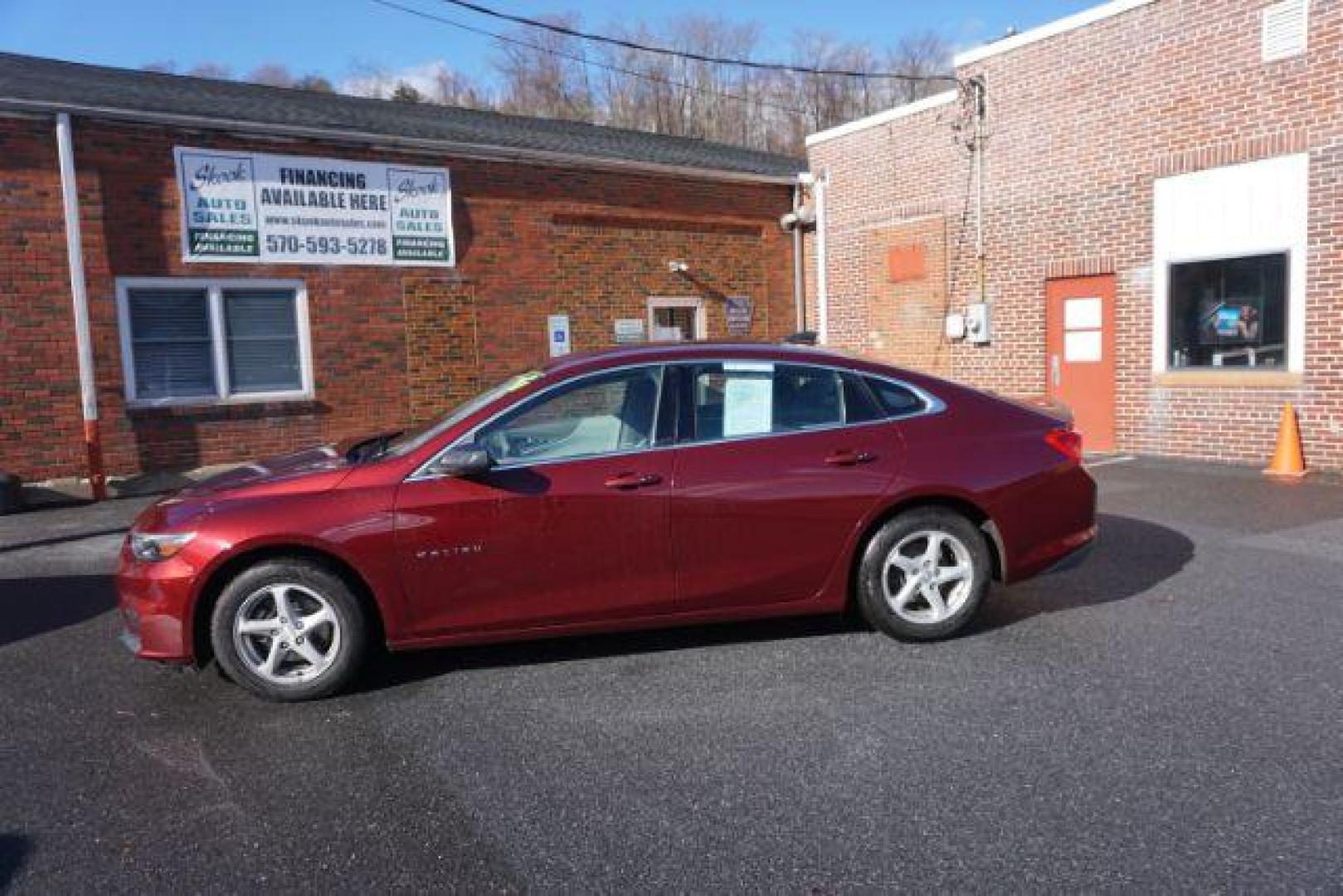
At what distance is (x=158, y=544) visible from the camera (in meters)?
4.01

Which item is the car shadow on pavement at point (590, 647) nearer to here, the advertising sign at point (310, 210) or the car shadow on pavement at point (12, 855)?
the car shadow on pavement at point (12, 855)

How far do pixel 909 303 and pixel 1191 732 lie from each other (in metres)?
10.5

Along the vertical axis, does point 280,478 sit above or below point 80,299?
below

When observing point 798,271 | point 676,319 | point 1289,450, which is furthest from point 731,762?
point 798,271

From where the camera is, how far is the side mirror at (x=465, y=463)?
13.3ft

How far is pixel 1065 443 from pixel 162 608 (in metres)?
4.30

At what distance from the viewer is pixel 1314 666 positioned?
164 inches

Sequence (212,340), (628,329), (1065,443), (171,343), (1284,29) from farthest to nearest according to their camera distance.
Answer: (628,329) < (212,340) < (171,343) < (1284,29) < (1065,443)

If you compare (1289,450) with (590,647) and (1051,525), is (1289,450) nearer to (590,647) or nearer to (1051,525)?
(1051,525)

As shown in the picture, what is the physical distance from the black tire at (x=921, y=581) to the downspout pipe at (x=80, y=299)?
876 centimetres

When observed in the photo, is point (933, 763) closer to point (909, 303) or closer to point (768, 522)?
point (768, 522)

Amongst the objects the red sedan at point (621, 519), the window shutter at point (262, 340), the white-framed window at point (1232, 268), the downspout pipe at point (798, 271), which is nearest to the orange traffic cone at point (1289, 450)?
the white-framed window at point (1232, 268)

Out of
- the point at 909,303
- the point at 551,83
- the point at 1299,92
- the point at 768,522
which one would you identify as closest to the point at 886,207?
the point at 909,303

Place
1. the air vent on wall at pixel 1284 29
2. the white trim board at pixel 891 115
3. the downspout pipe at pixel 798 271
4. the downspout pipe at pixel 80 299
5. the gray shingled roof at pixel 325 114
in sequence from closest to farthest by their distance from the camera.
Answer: the air vent on wall at pixel 1284 29 < the downspout pipe at pixel 80 299 < the gray shingled roof at pixel 325 114 < the white trim board at pixel 891 115 < the downspout pipe at pixel 798 271
